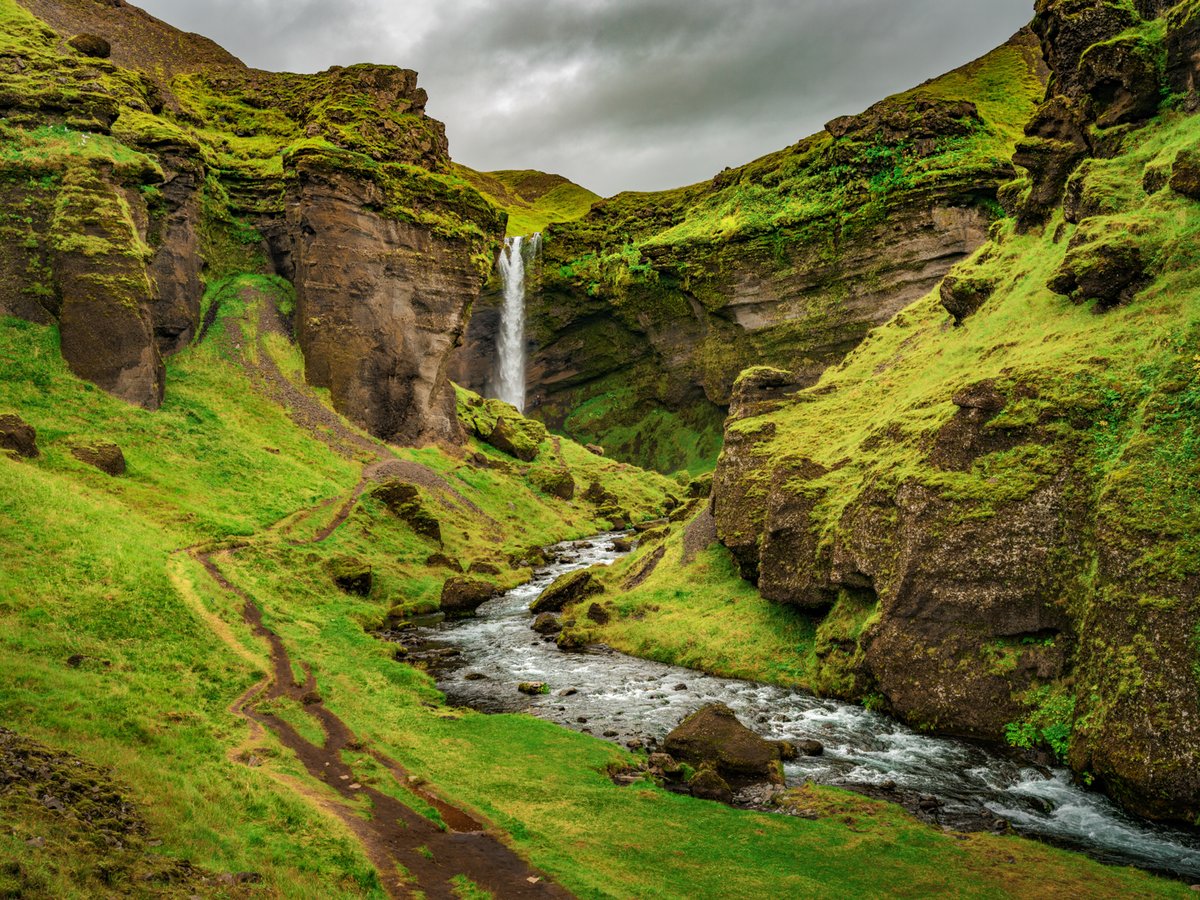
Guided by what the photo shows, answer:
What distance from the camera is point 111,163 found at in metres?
59.6

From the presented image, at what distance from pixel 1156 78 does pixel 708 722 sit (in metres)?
37.3

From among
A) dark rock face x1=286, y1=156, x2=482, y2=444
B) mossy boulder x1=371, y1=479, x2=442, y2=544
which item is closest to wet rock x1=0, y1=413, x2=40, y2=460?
mossy boulder x1=371, y1=479, x2=442, y2=544

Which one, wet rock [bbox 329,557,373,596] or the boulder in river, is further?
wet rock [bbox 329,557,373,596]

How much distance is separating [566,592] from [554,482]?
4175 centimetres

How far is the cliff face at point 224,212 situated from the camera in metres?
55.5

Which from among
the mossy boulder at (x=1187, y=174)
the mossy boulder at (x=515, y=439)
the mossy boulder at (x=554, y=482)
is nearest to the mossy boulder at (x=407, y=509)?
the mossy boulder at (x=554, y=482)

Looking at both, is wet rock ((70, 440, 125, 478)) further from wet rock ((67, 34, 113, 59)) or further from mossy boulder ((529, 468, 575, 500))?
wet rock ((67, 34, 113, 59))

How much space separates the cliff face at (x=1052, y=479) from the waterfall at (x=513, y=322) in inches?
3304

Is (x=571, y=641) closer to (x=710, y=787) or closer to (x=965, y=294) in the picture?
(x=710, y=787)

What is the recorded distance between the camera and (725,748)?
77.0ft

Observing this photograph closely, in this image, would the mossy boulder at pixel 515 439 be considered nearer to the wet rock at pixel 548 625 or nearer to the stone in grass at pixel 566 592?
the stone in grass at pixel 566 592

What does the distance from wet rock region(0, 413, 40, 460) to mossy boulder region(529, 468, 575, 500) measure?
2099 inches

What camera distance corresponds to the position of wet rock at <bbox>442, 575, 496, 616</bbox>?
48969mm

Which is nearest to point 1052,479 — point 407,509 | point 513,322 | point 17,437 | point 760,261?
point 407,509
